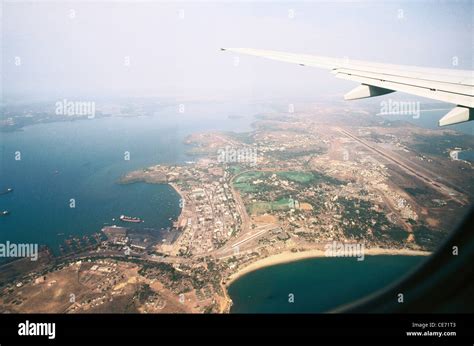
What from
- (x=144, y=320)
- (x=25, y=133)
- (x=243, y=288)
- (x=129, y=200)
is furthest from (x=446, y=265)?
(x=25, y=133)

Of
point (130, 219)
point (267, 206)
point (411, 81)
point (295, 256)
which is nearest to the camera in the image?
point (411, 81)

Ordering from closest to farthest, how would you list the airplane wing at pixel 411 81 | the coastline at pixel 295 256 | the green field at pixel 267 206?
the airplane wing at pixel 411 81
the coastline at pixel 295 256
the green field at pixel 267 206

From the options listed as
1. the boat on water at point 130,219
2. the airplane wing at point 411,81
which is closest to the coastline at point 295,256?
the boat on water at point 130,219

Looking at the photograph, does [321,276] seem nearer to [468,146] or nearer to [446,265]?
[446,265]

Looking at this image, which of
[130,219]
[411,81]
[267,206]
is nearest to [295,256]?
[267,206]

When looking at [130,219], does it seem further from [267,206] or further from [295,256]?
[295,256]

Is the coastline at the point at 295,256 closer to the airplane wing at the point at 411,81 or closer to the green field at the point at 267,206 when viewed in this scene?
the green field at the point at 267,206

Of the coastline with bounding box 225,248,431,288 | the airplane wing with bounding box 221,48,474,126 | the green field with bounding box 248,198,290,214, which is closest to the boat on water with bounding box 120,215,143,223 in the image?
the green field with bounding box 248,198,290,214

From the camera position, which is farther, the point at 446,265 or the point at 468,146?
the point at 468,146
